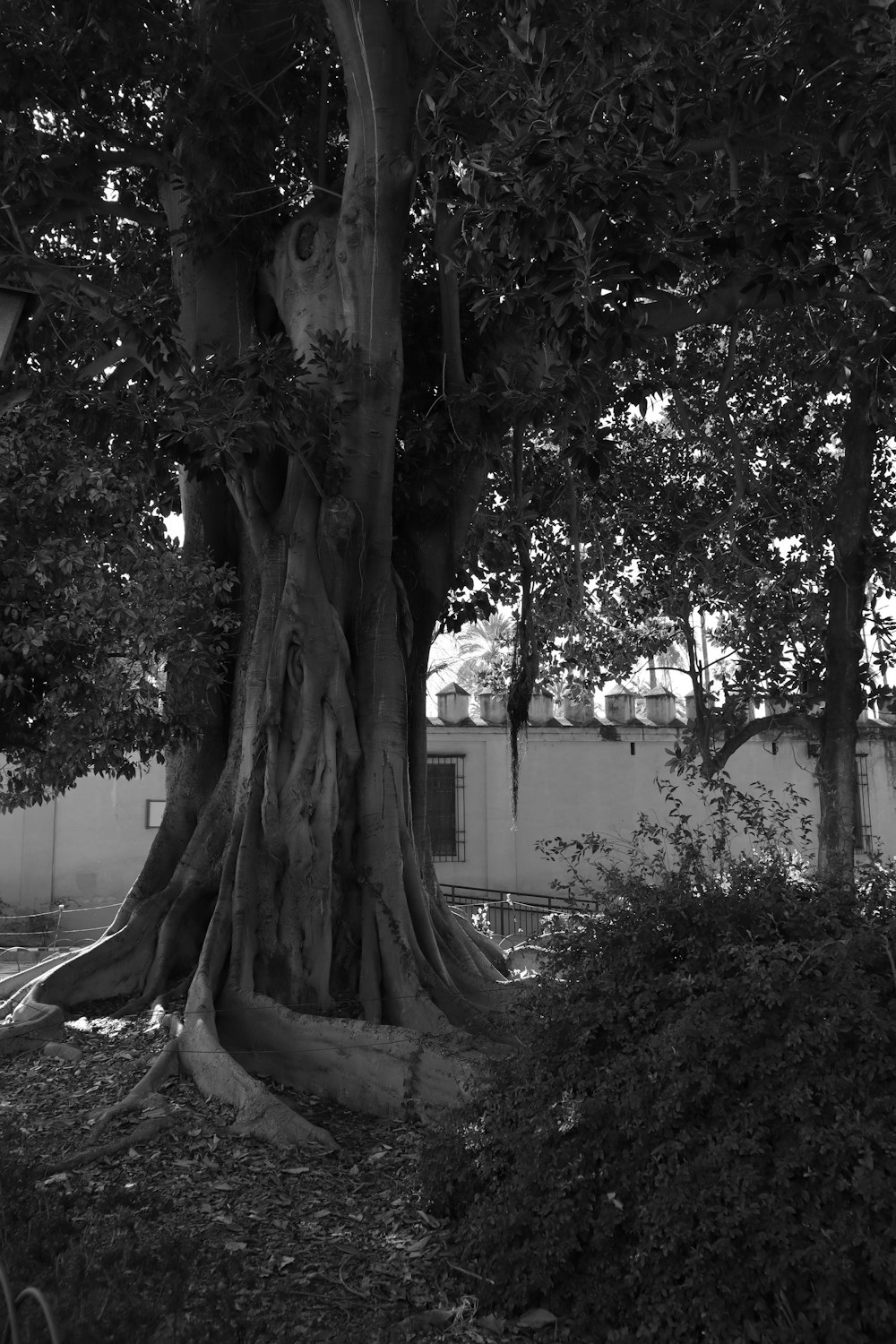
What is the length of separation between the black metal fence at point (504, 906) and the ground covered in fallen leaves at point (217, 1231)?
11.8m

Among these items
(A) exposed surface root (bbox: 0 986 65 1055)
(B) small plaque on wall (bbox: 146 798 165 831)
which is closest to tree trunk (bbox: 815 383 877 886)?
(A) exposed surface root (bbox: 0 986 65 1055)

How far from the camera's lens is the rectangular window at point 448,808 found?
20688mm

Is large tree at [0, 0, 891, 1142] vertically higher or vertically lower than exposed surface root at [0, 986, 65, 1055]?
higher

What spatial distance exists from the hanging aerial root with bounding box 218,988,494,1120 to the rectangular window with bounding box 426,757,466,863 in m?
13.3

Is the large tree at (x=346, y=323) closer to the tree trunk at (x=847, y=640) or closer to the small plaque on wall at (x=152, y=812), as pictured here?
the tree trunk at (x=847, y=640)

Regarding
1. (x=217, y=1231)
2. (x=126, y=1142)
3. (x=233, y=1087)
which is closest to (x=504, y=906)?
(x=233, y=1087)

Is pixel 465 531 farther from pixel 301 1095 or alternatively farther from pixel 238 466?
pixel 301 1095

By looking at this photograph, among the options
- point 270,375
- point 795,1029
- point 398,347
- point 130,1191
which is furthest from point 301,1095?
point 398,347

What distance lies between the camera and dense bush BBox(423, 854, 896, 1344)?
11.2 feet

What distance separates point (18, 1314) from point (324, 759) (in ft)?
16.4

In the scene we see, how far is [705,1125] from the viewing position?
376 centimetres

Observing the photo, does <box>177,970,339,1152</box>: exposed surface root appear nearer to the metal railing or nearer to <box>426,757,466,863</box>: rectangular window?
the metal railing

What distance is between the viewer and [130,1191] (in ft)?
16.1

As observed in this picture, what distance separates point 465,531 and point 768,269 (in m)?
3.86
